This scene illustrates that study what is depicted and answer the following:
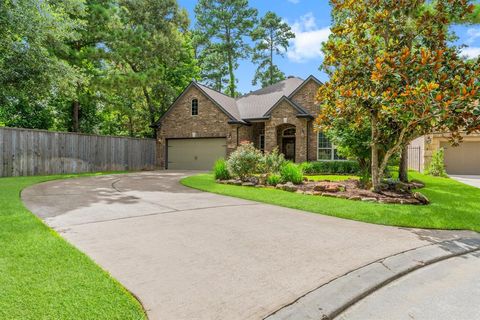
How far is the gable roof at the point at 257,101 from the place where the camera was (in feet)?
61.0

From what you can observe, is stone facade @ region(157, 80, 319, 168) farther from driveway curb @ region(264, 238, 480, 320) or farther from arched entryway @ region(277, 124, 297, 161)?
driveway curb @ region(264, 238, 480, 320)

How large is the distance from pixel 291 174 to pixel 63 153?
1195 centimetres

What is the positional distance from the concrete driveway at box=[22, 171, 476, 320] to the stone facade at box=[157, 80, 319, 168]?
38.8ft

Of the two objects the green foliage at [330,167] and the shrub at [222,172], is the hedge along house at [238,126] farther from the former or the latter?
the shrub at [222,172]

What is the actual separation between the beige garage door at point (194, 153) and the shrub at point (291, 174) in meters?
9.61

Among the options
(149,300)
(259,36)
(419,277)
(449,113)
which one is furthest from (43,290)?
(259,36)

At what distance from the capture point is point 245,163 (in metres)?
10.7

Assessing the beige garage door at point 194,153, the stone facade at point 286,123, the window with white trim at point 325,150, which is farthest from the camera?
the beige garage door at point 194,153

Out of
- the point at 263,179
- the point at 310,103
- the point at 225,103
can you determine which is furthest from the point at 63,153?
the point at 310,103

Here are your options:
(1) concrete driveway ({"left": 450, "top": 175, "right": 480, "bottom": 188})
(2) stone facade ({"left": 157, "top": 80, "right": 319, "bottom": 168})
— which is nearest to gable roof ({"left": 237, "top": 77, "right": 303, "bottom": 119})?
(2) stone facade ({"left": 157, "top": 80, "right": 319, "bottom": 168})

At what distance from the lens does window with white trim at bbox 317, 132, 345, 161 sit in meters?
17.4

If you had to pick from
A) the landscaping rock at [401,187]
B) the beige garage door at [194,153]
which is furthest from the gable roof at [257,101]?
the landscaping rock at [401,187]

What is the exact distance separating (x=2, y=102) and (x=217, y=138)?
11318 mm

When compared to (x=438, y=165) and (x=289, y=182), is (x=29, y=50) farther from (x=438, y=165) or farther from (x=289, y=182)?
(x=438, y=165)
